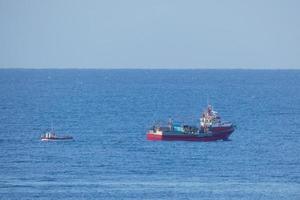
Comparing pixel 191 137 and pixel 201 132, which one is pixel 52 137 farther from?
pixel 201 132

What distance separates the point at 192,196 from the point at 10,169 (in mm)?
21709

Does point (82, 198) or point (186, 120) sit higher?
point (186, 120)

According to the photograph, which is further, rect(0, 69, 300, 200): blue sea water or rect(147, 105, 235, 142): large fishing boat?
rect(147, 105, 235, 142): large fishing boat

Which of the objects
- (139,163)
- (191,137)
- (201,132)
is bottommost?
(139,163)

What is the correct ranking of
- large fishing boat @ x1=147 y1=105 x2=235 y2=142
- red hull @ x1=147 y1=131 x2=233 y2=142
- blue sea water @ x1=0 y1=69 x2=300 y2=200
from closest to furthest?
1. blue sea water @ x1=0 y1=69 x2=300 y2=200
2. red hull @ x1=147 y1=131 x2=233 y2=142
3. large fishing boat @ x1=147 y1=105 x2=235 y2=142

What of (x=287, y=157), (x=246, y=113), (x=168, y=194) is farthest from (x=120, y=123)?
(x=168, y=194)

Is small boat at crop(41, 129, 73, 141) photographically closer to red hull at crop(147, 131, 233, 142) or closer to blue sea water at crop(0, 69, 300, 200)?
blue sea water at crop(0, 69, 300, 200)

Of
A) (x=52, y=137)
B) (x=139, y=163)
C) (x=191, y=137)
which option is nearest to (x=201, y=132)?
(x=191, y=137)

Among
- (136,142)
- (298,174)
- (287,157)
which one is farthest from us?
(136,142)

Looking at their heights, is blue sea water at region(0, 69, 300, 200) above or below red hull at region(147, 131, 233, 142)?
below

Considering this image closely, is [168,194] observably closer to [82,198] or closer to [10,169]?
[82,198]

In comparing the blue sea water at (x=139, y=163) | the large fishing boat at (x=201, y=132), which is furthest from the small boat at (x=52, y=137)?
the large fishing boat at (x=201, y=132)

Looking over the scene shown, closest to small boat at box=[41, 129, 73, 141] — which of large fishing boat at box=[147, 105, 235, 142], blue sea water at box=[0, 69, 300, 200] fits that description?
blue sea water at box=[0, 69, 300, 200]

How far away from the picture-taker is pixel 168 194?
95125 millimetres
